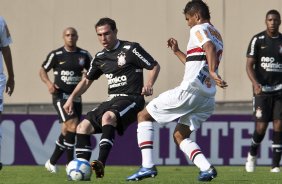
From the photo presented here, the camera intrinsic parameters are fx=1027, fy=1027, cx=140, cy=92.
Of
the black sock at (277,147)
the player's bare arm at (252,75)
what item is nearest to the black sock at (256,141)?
the black sock at (277,147)

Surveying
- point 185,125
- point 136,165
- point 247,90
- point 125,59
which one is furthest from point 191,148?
point 247,90

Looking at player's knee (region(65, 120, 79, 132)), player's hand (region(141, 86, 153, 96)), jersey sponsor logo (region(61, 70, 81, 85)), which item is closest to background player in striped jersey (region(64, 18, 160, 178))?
player's hand (region(141, 86, 153, 96))

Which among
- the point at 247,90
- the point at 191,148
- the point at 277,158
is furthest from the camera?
the point at 247,90

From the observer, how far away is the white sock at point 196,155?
1059 centimetres

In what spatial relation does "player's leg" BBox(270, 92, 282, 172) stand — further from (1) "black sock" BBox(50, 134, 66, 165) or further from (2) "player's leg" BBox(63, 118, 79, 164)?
(1) "black sock" BBox(50, 134, 66, 165)

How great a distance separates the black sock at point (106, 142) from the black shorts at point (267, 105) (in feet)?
15.6

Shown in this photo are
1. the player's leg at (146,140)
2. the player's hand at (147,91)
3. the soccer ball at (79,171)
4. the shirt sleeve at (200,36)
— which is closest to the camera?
the shirt sleeve at (200,36)

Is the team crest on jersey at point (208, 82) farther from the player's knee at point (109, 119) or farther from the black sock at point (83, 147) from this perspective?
the black sock at point (83, 147)

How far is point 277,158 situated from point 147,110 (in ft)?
16.2

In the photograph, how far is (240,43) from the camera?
22.0 metres

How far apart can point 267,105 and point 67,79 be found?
10.7 feet

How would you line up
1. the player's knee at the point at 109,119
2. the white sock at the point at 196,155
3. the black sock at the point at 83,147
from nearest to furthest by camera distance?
the white sock at the point at 196,155, the player's knee at the point at 109,119, the black sock at the point at 83,147

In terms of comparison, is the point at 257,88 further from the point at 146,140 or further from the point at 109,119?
the point at 146,140

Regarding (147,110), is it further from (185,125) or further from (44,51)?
(44,51)
